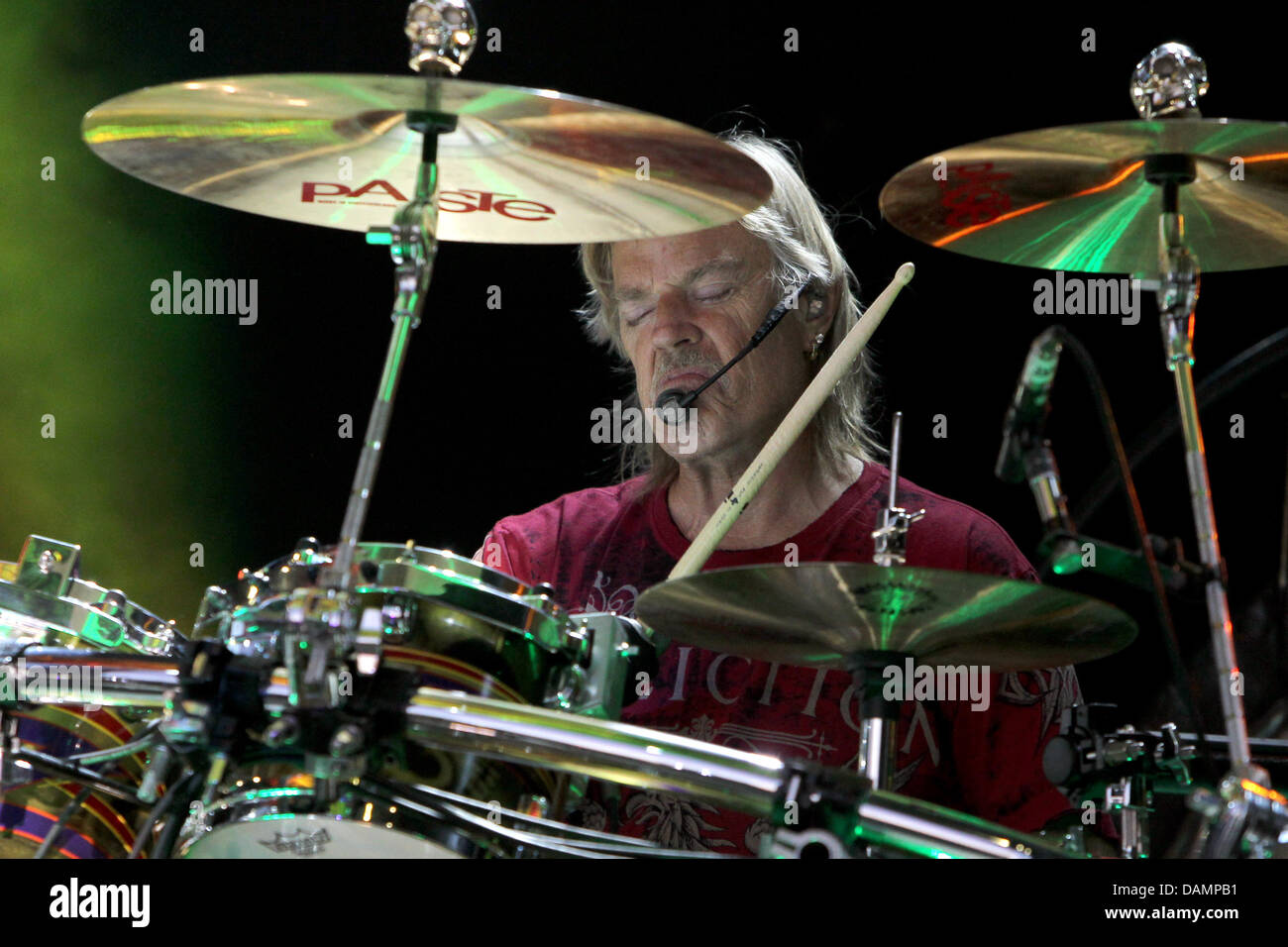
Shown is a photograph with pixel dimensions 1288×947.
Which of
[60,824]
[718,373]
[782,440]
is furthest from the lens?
[718,373]

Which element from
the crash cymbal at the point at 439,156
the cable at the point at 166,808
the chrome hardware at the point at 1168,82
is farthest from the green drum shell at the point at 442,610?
the chrome hardware at the point at 1168,82

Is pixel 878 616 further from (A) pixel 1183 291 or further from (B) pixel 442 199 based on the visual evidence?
(B) pixel 442 199

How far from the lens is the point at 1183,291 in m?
1.53

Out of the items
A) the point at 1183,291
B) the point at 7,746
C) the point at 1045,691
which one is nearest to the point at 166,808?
the point at 7,746

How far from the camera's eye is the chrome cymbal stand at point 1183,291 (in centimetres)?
129

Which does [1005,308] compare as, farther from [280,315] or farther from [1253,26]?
[280,315]

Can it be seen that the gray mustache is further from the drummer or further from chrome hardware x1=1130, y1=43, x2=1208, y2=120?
chrome hardware x1=1130, y1=43, x2=1208, y2=120

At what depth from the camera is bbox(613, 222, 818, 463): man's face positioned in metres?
2.51

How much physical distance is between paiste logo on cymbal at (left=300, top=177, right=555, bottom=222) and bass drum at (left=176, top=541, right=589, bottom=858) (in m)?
0.48

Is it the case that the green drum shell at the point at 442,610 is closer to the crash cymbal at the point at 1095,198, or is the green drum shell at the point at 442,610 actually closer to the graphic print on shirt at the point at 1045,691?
the crash cymbal at the point at 1095,198

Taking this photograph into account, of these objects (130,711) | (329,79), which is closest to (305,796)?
(130,711)

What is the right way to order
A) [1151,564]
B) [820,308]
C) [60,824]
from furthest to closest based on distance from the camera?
1. [820,308]
2. [60,824]
3. [1151,564]

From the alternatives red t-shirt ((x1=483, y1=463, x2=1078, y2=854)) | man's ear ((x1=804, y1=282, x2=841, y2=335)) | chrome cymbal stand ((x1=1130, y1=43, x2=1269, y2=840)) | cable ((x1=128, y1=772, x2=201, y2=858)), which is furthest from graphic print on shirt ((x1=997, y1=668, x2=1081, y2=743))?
cable ((x1=128, y1=772, x2=201, y2=858))

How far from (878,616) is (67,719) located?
91 cm
